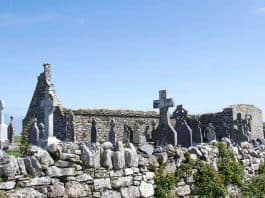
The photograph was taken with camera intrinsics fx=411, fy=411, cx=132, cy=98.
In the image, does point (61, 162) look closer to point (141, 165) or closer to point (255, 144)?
point (141, 165)

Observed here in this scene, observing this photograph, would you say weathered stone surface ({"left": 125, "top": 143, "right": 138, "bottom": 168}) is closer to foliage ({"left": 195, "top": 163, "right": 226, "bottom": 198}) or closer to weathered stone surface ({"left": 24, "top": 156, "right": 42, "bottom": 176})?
weathered stone surface ({"left": 24, "top": 156, "right": 42, "bottom": 176})

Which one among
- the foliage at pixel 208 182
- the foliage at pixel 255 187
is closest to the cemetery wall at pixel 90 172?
the foliage at pixel 208 182

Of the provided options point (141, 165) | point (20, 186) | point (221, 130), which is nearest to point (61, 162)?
point (20, 186)

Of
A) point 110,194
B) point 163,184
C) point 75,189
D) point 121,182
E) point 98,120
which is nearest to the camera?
point 75,189

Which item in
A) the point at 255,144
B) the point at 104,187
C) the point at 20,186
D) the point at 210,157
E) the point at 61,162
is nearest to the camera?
the point at 20,186

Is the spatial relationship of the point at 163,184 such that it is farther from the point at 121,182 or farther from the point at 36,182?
the point at 36,182

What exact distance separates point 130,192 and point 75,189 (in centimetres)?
127

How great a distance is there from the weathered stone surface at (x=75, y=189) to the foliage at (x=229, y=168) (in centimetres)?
430

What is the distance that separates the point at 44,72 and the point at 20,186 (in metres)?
26.3

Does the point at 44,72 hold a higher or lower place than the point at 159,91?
higher

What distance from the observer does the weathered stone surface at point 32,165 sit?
239 inches

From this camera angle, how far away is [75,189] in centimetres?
664

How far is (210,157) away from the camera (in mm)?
9875

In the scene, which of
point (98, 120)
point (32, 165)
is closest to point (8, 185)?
point (32, 165)
